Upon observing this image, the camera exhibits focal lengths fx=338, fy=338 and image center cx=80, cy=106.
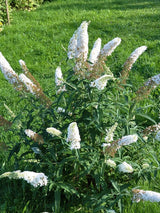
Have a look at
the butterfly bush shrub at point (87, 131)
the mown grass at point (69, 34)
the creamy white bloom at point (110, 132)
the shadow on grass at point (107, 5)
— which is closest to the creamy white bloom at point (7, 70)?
the butterfly bush shrub at point (87, 131)

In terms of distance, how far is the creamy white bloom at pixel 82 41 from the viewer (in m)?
2.28

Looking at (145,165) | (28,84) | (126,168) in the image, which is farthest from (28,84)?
(145,165)

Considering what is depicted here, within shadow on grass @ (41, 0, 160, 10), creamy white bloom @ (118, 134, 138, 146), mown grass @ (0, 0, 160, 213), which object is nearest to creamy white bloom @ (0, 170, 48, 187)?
creamy white bloom @ (118, 134, 138, 146)

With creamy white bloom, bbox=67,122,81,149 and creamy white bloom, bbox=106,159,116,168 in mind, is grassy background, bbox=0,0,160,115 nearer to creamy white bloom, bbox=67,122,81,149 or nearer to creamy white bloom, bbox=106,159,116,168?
creamy white bloom, bbox=106,159,116,168

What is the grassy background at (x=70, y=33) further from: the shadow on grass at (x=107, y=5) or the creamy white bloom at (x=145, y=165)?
the creamy white bloom at (x=145, y=165)

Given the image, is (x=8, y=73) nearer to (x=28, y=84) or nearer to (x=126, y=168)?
(x=28, y=84)

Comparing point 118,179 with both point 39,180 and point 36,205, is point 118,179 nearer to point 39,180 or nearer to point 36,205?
point 36,205

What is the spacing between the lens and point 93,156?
8.05 ft

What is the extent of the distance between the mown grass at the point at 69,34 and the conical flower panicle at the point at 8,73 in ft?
6.92

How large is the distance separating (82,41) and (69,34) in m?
5.21

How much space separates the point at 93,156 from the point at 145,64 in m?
3.46

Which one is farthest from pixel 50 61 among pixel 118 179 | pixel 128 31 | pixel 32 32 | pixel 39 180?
pixel 39 180

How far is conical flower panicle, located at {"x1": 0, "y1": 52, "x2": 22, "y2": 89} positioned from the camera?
2.48 meters

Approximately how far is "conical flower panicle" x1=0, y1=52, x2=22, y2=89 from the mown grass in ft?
6.92
